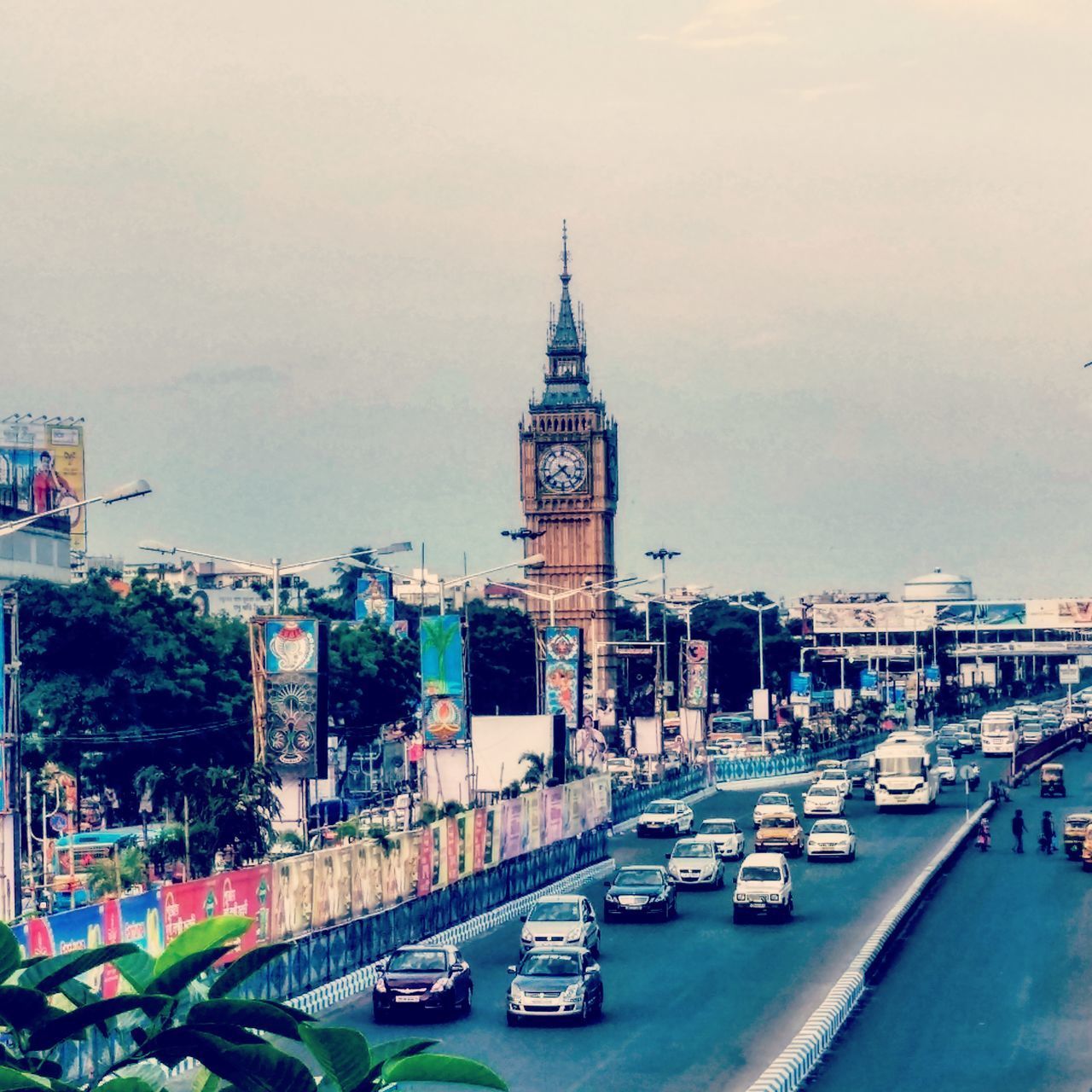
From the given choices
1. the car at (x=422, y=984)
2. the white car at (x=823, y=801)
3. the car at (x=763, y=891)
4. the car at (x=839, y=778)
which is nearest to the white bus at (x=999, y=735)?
the car at (x=839, y=778)

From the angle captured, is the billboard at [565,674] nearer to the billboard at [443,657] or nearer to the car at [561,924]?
the billboard at [443,657]

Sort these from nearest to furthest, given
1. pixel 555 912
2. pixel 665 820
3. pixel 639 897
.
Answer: pixel 555 912, pixel 639 897, pixel 665 820

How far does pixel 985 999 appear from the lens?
36.9m

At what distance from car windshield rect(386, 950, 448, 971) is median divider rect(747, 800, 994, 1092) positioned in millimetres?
5993

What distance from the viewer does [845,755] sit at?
369 ft

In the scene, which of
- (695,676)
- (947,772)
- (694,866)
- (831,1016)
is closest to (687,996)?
(831,1016)

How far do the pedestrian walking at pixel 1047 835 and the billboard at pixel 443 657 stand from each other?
18503 mm

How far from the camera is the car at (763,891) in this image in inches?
1855

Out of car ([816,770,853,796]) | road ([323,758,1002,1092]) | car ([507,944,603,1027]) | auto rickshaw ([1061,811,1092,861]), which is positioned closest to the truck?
car ([816,770,853,796])

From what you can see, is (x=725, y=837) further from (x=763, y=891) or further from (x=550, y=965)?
(x=550, y=965)

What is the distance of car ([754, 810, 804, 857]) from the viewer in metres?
62.3

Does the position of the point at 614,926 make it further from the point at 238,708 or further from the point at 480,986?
the point at 238,708

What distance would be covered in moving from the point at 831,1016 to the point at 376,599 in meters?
115

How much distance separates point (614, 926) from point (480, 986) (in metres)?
9.45
